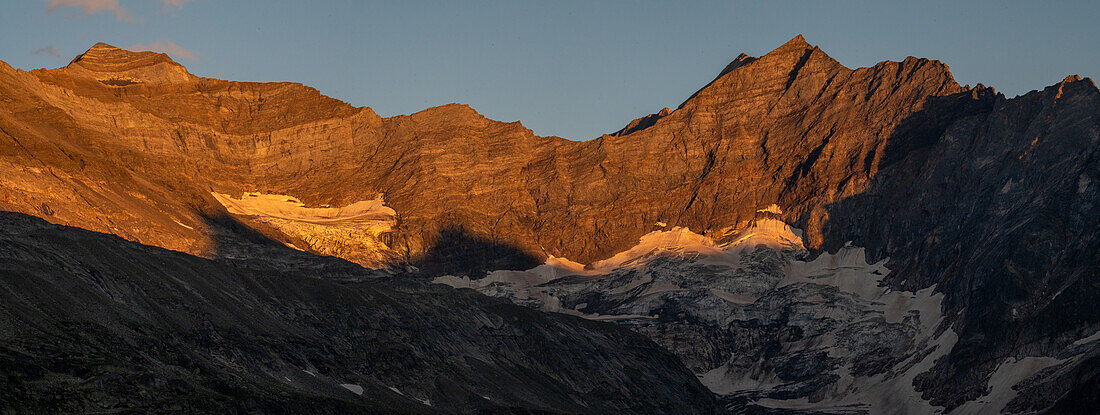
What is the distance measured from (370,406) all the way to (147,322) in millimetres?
28081

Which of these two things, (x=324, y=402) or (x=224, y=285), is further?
(x=224, y=285)

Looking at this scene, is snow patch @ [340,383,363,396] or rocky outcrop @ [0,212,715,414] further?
snow patch @ [340,383,363,396]

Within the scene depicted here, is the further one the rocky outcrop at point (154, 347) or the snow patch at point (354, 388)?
the snow patch at point (354, 388)

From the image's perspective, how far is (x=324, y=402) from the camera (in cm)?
15425

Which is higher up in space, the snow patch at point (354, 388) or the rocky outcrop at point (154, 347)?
the rocky outcrop at point (154, 347)

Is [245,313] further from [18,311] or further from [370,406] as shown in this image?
[18,311]

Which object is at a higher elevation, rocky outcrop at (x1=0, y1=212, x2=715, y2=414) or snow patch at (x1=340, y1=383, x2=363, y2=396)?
rocky outcrop at (x1=0, y1=212, x2=715, y2=414)

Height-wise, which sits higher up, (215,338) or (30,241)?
(30,241)

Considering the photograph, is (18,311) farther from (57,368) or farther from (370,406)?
(370,406)

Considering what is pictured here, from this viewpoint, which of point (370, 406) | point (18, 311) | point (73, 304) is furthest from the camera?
point (370, 406)

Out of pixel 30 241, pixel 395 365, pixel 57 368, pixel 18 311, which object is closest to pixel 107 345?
pixel 18 311

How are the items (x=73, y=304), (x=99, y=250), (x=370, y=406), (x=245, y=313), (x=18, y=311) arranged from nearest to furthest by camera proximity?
(x=18, y=311) → (x=73, y=304) → (x=370, y=406) → (x=99, y=250) → (x=245, y=313)

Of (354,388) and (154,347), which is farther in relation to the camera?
(354,388)

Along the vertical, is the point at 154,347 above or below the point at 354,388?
above
